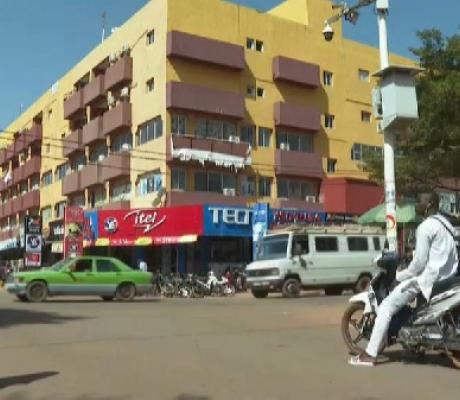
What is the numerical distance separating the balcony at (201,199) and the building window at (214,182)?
0.63 m

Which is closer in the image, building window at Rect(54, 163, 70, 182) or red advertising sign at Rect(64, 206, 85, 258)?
red advertising sign at Rect(64, 206, 85, 258)

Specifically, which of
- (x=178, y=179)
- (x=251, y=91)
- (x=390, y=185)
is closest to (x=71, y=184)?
(x=178, y=179)

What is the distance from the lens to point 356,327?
28.7 feet

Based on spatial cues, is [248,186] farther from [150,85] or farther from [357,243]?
[357,243]

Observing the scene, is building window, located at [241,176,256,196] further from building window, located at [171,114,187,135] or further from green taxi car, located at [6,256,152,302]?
green taxi car, located at [6,256,152,302]

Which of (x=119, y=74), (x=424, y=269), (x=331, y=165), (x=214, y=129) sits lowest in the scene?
(x=424, y=269)

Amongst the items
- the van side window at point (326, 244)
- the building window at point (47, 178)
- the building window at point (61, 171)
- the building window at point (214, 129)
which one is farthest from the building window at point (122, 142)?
the van side window at point (326, 244)

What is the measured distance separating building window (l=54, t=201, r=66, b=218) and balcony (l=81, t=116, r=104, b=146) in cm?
784

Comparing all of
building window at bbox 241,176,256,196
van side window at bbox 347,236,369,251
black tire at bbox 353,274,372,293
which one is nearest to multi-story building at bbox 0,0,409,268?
building window at bbox 241,176,256,196

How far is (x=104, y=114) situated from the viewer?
46.8 meters

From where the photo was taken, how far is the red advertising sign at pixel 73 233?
129 ft

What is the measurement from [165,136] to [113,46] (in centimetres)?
1098

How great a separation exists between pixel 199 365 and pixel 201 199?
32.2 m

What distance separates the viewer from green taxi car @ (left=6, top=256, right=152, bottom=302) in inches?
885
